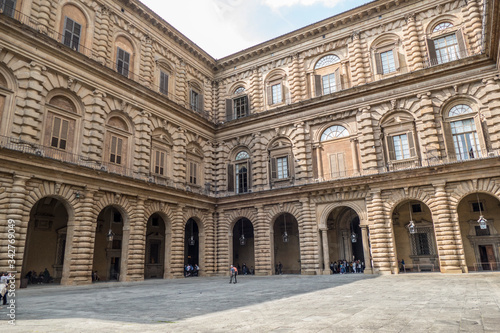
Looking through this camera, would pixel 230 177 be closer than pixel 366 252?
No

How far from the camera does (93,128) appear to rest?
22109 mm

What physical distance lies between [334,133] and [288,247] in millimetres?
11231

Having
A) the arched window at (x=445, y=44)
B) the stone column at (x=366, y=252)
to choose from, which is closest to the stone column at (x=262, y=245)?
the stone column at (x=366, y=252)

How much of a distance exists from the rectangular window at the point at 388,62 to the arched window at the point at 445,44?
2.58m

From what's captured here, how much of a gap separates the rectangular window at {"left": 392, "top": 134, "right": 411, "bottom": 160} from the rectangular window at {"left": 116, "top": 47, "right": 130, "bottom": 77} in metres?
20.1

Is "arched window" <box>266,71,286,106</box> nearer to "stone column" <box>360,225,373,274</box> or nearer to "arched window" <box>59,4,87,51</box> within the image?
"stone column" <box>360,225,373,274</box>

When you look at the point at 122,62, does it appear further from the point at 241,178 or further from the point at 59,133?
the point at 241,178

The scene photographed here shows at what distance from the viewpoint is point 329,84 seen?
29344 mm

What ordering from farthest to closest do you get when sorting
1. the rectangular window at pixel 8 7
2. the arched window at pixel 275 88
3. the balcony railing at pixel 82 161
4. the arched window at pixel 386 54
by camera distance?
the arched window at pixel 275 88, the arched window at pixel 386 54, the rectangular window at pixel 8 7, the balcony railing at pixel 82 161

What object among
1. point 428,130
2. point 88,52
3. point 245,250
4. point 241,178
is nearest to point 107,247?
point 241,178

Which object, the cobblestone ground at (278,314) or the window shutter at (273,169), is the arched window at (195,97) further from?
the cobblestone ground at (278,314)

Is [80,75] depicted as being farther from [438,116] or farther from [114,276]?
[438,116]

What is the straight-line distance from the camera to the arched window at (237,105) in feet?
109

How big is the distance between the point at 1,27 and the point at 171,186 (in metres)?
14.1
